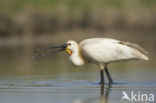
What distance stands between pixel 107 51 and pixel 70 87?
144 cm

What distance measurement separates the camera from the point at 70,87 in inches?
499

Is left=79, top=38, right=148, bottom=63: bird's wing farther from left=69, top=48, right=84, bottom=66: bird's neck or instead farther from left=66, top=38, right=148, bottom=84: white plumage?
left=69, top=48, right=84, bottom=66: bird's neck

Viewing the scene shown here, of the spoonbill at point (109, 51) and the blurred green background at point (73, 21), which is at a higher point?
the blurred green background at point (73, 21)

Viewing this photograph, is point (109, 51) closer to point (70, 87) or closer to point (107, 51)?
point (107, 51)

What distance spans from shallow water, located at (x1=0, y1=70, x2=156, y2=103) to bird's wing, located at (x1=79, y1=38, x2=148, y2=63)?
1.72 ft

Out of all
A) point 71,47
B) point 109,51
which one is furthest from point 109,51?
point 71,47

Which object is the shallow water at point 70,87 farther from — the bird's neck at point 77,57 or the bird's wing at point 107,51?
the bird's wing at point 107,51

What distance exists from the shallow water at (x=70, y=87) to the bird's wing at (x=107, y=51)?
0.53m

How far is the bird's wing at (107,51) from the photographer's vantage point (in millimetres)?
13641

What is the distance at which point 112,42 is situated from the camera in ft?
45.0

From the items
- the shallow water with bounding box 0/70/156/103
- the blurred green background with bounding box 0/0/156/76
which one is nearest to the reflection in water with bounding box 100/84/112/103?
the shallow water with bounding box 0/70/156/103

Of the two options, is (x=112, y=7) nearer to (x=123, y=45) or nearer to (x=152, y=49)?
(x=152, y=49)

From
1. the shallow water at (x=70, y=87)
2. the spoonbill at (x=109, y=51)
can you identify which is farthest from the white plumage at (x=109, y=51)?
the shallow water at (x=70, y=87)

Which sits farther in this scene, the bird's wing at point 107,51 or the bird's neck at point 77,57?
the bird's neck at point 77,57
